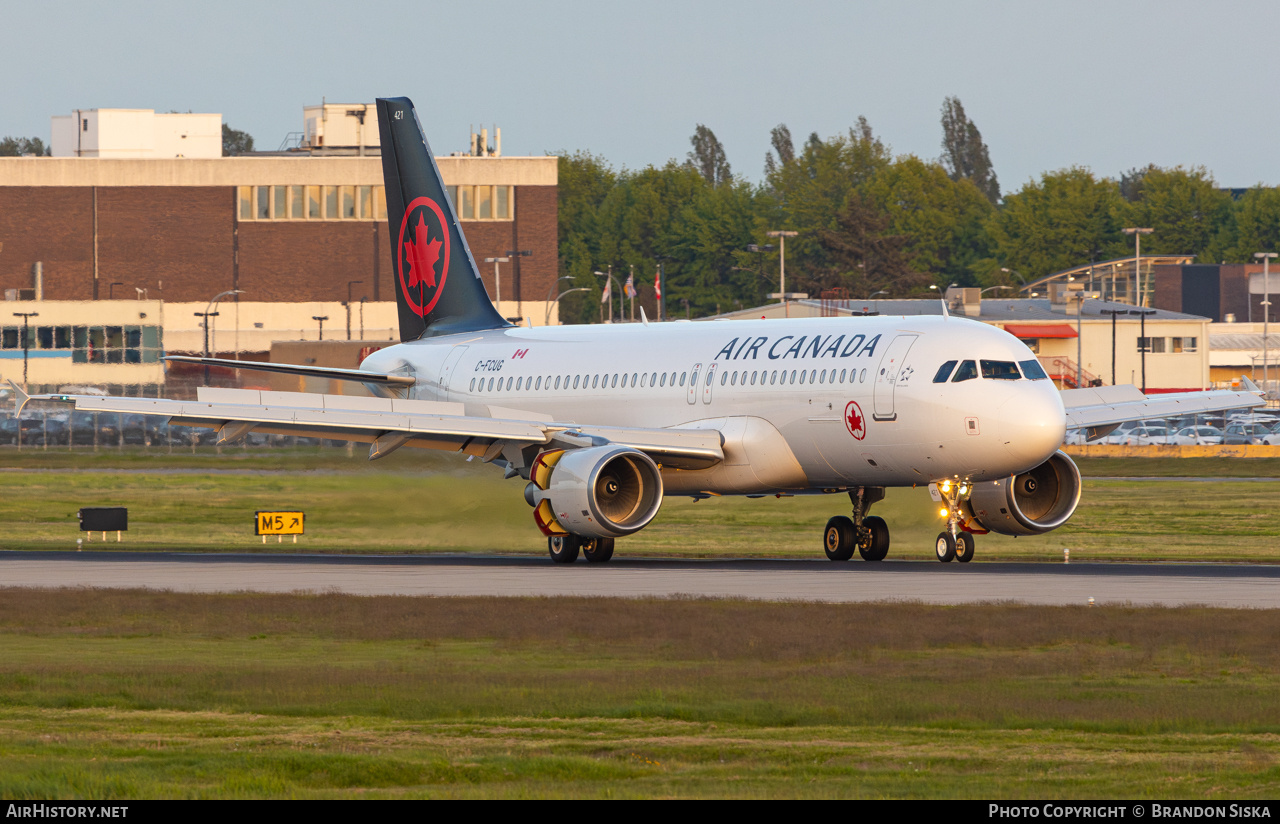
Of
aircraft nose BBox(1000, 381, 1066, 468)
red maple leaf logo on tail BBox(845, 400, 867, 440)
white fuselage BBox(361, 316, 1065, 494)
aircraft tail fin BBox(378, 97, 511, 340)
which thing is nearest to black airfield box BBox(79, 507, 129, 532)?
aircraft tail fin BBox(378, 97, 511, 340)

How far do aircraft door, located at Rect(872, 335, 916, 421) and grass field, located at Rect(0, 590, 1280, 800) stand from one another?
905cm

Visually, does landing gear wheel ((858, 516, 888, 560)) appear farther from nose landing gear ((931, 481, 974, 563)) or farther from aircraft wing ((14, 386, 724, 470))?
aircraft wing ((14, 386, 724, 470))

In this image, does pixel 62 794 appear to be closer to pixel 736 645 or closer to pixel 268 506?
pixel 736 645

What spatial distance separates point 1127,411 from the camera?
4019 centimetres

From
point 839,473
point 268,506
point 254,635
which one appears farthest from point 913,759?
point 268,506

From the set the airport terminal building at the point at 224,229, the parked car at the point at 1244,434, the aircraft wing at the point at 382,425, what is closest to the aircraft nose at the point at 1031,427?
the aircraft wing at the point at 382,425

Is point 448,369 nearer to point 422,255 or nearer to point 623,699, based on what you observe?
point 422,255

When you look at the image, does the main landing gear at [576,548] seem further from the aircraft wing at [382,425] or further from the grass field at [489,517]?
the grass field at [489,517]

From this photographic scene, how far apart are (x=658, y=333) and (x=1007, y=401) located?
1043 cm

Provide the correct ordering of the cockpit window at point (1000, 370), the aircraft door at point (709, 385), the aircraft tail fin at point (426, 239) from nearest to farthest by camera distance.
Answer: the cockpit window at point (1000, 370), the aircraft door at point (709, 385), the aircraft tail fin at point (426, 239)

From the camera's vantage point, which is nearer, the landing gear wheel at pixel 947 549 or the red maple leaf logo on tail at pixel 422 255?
the landing gear wheel at pixel 947 549

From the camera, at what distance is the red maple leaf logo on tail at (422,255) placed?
49.7 m

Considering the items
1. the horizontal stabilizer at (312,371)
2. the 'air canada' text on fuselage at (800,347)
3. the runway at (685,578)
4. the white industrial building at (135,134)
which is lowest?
the runway at (685,578)

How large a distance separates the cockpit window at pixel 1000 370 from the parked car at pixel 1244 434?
64.9m
